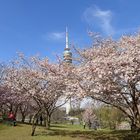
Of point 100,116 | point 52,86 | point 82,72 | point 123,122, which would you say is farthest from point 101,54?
point 100,116

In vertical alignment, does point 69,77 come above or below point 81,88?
above

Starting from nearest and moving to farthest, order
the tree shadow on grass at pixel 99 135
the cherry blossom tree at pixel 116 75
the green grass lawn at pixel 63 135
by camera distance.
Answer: the cherry blossom tree at pixel 116 75 < the green grass lawn at pixel 63 135 < the tree shadow on grass at pixel 99 135

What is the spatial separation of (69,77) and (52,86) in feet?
25.8

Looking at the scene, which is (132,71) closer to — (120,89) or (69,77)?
(120,89)

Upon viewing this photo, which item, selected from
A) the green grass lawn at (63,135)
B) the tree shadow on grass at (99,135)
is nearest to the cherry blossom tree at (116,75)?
the tree shadow on grass at (99,135)

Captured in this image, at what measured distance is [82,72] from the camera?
20.6 metres

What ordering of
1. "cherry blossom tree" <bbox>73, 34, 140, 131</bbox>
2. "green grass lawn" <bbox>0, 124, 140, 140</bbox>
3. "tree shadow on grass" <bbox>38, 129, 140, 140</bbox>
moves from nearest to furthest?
"cherry blossom tree" <bbox>73, 34, 140, 131</bbox> → "green grass lawn" <bbox>0, 124, 140, 140</bbox> → "tree shadow on grass" <bbox>38, 129, 140, 140</bbox>

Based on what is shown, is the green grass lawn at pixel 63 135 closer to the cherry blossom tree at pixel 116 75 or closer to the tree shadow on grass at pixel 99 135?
the tree shadow on grass at pixel 99 135

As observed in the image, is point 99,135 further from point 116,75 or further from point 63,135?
point 116,75

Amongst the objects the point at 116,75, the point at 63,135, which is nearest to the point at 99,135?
the point at 63,135

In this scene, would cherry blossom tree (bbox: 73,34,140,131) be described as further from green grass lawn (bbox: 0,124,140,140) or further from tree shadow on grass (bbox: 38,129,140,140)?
green grass lawn (bbox: 0,124,140,140)

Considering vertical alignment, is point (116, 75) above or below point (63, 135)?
above

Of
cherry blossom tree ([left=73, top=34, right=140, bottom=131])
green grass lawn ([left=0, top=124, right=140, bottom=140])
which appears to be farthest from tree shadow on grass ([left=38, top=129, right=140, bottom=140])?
cherry blossom tree ([left=73, top=34, right=140, bottom=131])

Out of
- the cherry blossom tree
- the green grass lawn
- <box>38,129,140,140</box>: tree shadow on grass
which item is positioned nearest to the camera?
the cherry blossom tree
